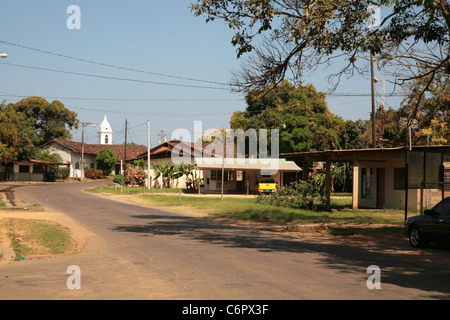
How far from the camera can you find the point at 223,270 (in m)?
9.69

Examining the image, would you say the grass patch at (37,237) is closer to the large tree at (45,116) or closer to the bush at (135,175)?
the bush at (135,175)

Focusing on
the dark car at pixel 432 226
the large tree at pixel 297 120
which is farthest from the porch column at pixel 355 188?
the large tree at pixel 297 120

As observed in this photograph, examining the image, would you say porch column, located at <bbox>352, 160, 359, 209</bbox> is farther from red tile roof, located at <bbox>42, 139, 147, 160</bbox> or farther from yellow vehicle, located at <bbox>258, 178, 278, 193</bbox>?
red tile roof, located at <bbox>42, 139, 147, 160</bbox>

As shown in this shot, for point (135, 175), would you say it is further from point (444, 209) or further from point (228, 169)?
point (444, 209)

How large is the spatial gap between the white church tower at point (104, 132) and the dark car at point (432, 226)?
130m

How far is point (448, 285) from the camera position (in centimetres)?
852

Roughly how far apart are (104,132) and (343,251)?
430 ft

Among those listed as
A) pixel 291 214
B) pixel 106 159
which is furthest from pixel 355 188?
pixel 106 159

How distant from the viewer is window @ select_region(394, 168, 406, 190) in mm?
29094

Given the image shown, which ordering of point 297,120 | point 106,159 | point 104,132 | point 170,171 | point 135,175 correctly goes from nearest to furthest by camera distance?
point 170,171, point 135,175, point 297,120, point 106,159, point 104,132

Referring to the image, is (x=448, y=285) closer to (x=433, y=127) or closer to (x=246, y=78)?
(x=246, y=78)

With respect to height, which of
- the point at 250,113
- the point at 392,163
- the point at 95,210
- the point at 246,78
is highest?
the point at 250,113
